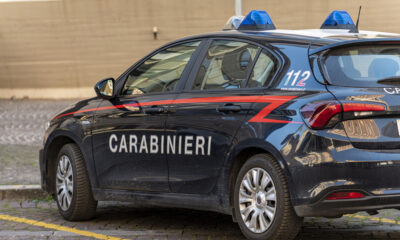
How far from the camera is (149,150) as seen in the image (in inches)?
280

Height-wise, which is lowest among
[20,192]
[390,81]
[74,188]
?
[20,192]

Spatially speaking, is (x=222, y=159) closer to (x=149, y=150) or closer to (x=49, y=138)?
(x=149, y=150)

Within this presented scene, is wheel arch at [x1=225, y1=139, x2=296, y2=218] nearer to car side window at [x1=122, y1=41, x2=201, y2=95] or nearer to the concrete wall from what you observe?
car side window at [x1=122, y1=41, x2=201, y2=95]

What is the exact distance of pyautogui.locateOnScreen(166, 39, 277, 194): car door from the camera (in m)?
6.37

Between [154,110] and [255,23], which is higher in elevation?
[255,23]

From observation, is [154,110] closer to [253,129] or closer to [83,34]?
[253,129]

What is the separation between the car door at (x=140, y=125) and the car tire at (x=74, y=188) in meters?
0.27

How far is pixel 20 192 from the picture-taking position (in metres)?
9.68

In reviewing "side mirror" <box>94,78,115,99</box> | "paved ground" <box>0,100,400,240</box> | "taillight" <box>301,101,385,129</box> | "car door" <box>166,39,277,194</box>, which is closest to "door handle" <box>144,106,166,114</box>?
"car door" <box>166,39,277,194</box>

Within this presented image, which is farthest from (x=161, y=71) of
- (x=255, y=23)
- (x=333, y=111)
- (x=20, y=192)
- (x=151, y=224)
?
(x=20, y=192)

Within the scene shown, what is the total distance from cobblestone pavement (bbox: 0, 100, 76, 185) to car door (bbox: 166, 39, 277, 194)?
12.4 feet

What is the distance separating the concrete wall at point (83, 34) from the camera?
24.7 m

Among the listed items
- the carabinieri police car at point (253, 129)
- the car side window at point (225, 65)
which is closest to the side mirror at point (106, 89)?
the carabinieri police car at point (253, 129)

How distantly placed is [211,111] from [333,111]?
1.19m
